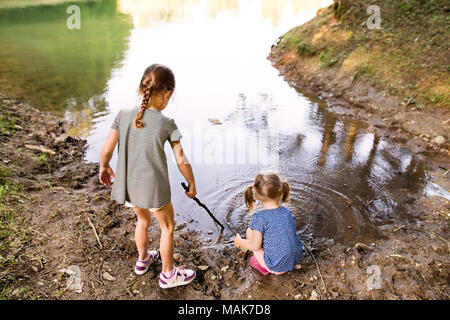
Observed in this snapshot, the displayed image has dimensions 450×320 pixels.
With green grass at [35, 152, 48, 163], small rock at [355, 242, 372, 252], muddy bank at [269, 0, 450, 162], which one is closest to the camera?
small rock at [355, 242, 372, 252]

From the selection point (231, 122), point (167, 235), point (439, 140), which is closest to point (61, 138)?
point (231, 122)

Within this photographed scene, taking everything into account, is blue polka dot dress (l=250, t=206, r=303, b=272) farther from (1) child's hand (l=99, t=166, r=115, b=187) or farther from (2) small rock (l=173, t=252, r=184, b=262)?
(1) child's hand (l=99, t=166, r=115, b=187)

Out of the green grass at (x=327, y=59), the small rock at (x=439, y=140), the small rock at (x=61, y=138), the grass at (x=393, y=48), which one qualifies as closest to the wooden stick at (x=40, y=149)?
the small rock at (x=61, y=138)

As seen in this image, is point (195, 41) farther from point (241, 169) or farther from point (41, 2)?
point (41, 2)

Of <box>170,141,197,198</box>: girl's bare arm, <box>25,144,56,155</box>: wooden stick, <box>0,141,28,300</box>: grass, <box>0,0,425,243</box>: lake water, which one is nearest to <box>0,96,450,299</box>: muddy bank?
<box>0,141,28,300</box>: grass

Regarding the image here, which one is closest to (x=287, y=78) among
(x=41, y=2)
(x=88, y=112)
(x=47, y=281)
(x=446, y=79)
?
(x=446, y=79)

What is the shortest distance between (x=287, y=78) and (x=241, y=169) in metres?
5.75

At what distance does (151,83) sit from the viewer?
6.75ft

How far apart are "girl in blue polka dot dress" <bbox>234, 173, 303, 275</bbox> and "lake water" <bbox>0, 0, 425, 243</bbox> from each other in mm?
793

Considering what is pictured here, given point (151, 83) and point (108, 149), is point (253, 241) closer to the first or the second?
point (108, 149)

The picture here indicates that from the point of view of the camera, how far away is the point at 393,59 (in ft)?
23.0

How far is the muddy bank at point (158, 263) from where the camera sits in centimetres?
251

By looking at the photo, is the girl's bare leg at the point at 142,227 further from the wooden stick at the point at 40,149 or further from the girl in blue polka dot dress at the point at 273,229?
the wooden stick at the point at 40,149

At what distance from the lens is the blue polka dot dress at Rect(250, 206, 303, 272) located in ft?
8.33
